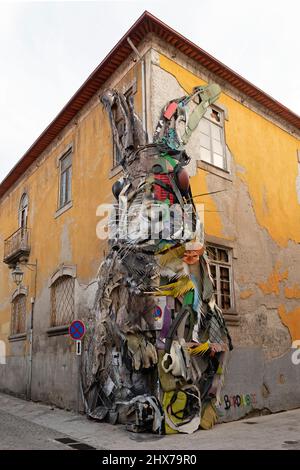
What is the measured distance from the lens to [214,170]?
11.4m

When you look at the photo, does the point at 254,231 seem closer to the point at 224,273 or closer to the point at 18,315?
the point at 224,273

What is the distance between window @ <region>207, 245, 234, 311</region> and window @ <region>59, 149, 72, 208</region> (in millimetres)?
5154

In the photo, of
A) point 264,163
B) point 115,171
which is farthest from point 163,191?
point 264,163

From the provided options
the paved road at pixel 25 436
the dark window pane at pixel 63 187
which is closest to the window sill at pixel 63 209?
the dark window pane at pixel 63 187

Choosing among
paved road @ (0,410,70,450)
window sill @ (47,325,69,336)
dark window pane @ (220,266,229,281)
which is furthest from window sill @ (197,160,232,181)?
paved road @ (0,410,70,450)

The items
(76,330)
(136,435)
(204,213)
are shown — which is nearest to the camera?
(136,435)

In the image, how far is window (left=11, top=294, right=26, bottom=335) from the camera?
16.3 metres

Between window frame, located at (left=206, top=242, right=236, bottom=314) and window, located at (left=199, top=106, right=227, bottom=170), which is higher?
window, located at (left=199, top=106, right=227, bottom=170)

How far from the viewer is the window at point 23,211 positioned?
17.2 metres

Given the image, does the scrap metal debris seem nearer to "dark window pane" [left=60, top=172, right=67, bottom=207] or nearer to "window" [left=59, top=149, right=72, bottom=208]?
"window" [left=59, top=149, right=72, bottom=208]

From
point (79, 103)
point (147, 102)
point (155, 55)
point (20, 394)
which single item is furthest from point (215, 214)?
point (20, 394)

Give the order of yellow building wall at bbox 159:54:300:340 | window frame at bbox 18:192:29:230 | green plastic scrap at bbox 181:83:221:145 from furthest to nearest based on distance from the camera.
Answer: window frame at bbox 18:192:29:230, yellow building wall at bbox 159:54:300:340, green plastic scrap at bbox 181:83:221:145

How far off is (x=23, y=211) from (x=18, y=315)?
387 centimetres

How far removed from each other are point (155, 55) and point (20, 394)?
1105cm
